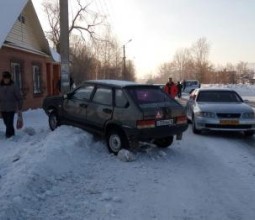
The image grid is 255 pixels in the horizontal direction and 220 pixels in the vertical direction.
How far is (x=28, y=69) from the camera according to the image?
20375mm

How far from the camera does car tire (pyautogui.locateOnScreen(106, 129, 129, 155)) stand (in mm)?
8422

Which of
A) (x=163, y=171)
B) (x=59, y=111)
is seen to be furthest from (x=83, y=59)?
(x=163, y=171)

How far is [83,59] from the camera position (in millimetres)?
54688

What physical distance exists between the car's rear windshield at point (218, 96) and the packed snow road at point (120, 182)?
353cm

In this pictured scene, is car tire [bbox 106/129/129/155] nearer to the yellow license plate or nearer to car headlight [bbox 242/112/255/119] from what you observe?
the yellow license plate

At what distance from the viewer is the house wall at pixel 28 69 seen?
1714cm

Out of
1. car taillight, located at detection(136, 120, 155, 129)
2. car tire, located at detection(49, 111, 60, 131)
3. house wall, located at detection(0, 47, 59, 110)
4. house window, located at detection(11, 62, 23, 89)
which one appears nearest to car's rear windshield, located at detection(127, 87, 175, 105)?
car taillight, located at detection(136, 120, 155, 129)

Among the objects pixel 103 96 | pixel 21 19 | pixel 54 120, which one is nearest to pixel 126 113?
pixel 103 96

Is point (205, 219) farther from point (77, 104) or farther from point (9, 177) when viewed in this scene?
point (77, 104)

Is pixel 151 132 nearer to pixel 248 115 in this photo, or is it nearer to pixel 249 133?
pixel 248 115

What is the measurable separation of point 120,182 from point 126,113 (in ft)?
6.95

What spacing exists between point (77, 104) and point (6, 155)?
2.28 metres

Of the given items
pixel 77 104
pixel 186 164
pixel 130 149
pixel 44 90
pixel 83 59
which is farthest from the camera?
pixel 83 59

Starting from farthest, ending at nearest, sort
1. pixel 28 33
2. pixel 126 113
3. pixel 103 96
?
pixel 28 33 < pixel 103 96 < pixel 126 113
